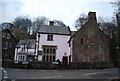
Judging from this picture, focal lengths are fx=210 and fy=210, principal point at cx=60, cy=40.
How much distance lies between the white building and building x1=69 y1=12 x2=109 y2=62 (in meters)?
4.92

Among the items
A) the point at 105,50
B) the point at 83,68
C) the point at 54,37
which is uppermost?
the point at 54,37

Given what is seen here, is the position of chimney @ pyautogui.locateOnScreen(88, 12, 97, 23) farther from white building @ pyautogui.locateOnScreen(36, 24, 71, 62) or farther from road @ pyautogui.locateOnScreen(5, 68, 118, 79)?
road @ pyautogui.locateOnScreen(5, 68, 118, 79)

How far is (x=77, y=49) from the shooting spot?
4178 cm

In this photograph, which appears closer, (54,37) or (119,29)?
(119,29)

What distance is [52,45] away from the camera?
4659 cm

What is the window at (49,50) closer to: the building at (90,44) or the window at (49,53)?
the window at (49,53)

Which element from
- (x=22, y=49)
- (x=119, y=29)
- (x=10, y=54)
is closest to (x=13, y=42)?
(x=10, y=54)

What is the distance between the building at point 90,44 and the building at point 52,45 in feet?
16.2

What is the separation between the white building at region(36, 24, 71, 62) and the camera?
1818 inches

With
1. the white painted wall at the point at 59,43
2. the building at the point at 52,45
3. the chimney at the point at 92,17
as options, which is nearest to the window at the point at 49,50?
the building at the point at 52,45

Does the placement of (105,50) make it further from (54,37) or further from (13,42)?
(13,42)

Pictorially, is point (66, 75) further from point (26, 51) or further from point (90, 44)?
point (26, 51)

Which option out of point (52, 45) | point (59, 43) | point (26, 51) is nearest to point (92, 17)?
point (59, 43)

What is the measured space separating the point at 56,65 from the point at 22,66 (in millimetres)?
5629
